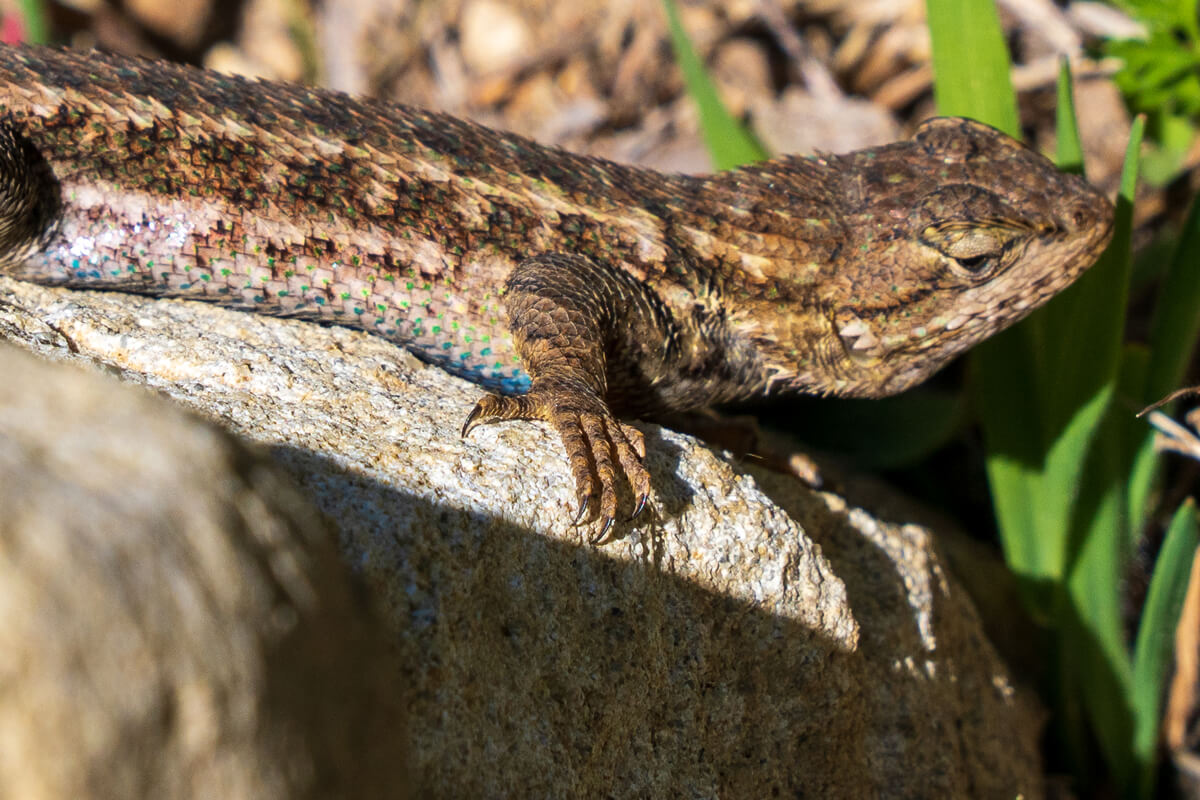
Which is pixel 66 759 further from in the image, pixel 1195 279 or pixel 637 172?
pixel 1195 279

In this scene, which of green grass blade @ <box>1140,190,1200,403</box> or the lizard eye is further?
green grass blade @ <box>1140,190,1200,403</box>

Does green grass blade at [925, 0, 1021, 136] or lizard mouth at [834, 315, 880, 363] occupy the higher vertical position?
green grass blade at [925, 0, 1021, 136]

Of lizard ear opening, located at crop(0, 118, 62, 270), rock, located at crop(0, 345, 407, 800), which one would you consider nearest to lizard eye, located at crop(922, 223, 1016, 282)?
rock, located at crop(0, 345, 407, 800)

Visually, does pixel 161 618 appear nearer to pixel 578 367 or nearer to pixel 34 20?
pixel 578 367

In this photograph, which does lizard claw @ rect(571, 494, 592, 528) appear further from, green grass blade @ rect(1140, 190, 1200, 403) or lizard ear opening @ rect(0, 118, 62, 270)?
green grass blade @ rect(1140, 190, 1200, 403)

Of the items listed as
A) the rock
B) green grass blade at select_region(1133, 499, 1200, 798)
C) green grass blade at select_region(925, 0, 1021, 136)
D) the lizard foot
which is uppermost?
green grass blade at select_region(925, 0, 1021, 136)
